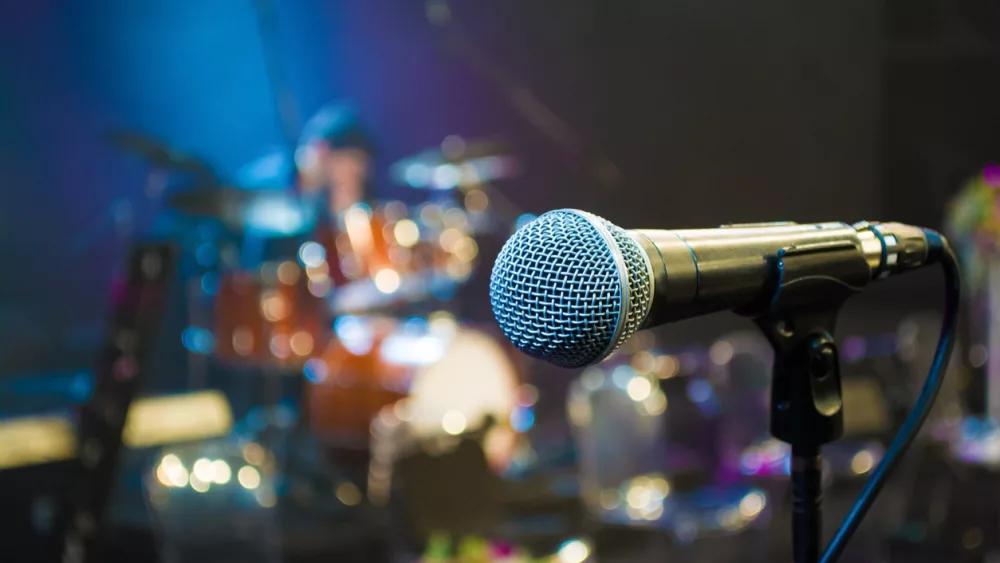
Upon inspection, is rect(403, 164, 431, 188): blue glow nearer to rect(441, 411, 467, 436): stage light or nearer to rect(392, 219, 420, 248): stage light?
rect(392, 219, 420, 248): stage light

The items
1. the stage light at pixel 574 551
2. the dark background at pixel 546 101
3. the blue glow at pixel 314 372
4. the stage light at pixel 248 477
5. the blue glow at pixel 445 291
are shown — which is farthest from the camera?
the blue glow at pixel 445 291

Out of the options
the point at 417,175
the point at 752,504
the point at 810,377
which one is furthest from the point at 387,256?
the point at 810,377

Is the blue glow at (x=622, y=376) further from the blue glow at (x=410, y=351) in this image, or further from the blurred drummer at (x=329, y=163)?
the blurred drummer at (x=329, y=163)

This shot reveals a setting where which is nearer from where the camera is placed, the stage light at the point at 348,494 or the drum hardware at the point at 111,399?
the drum hardware at the point at 111,399

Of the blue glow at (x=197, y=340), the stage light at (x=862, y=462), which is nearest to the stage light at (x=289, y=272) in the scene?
the blue glow at (x=197, y=340)

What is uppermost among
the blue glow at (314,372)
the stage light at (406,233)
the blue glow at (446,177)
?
the blue glow at (446,177)

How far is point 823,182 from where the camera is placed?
4.08 metres

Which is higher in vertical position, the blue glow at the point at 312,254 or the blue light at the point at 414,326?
the blue glow at the point at 312,254

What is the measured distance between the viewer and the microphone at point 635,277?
0.71 meters

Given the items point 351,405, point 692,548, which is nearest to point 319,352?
point 351,405

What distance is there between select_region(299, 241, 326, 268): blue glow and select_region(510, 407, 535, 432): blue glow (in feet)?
3.53

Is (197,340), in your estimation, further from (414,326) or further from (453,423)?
(453,423)

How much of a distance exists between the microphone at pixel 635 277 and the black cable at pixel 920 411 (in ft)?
0.54

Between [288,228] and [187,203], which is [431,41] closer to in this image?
[288,228]
